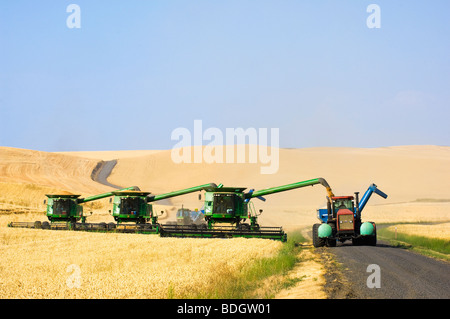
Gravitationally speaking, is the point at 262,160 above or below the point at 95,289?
above

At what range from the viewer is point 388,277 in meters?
17.1

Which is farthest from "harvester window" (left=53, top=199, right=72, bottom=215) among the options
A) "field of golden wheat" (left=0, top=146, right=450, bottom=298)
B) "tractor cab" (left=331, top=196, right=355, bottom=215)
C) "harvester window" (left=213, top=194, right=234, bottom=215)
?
"tractor cab" (left=331, top=196, right=355, bottom=215)

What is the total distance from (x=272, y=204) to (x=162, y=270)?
84.5 m

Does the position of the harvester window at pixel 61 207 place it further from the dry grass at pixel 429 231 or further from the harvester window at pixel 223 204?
the dry grass at pixel 429 231

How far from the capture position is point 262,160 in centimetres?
14500

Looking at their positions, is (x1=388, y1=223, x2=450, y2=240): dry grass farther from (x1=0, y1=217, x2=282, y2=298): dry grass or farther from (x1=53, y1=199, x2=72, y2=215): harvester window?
(x1=53, y1=199, x2=72, y2=215): harvester window

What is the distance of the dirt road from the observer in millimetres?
14086

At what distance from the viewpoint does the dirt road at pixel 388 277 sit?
1409 centimetres

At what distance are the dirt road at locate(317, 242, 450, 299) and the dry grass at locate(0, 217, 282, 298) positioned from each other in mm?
3233

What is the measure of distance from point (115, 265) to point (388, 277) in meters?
8.19

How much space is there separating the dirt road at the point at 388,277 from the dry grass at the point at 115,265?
3.23 m

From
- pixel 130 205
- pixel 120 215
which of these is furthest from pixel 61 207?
pixel 130 205
